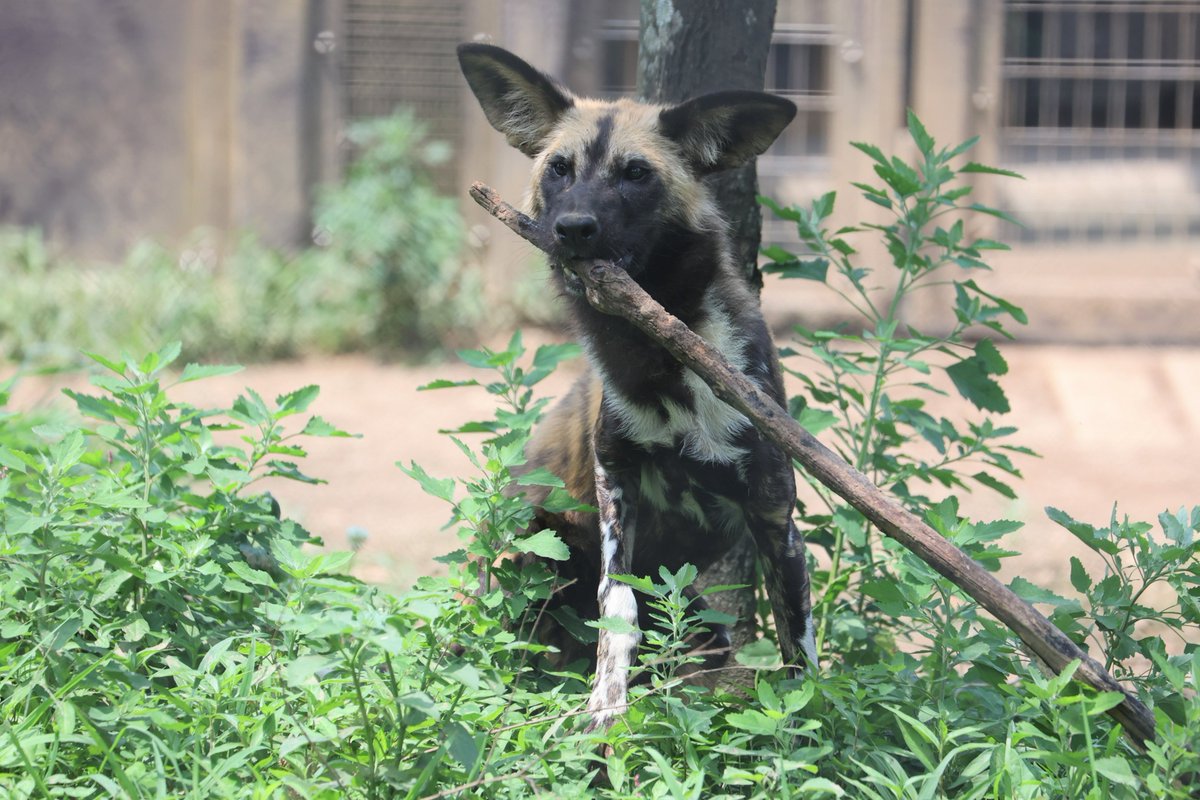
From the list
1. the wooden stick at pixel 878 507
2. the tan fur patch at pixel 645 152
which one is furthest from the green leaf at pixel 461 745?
the tan fur patch at pixel 645 152

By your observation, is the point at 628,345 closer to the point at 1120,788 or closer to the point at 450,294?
the point at 1120,788

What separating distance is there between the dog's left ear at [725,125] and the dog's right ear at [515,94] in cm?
38

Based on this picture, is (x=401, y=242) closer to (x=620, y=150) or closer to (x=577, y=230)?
(x=620, y=150)

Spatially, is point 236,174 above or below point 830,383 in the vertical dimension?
above

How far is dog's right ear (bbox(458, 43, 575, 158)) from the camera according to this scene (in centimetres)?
331

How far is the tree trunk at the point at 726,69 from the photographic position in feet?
11.4

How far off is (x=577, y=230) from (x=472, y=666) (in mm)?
1090

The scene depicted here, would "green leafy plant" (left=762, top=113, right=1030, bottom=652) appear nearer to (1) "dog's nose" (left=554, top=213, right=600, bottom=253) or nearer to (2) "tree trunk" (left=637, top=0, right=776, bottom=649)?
(2) "tree trunk" (left=637, top=0, right=776, bottom=649)

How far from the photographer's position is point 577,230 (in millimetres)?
2916

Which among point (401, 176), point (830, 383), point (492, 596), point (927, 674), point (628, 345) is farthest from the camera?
point (401, 176)

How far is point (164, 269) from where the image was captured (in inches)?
344

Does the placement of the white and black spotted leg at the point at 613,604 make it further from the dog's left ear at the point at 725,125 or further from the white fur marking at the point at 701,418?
the dog's left ear at the point at 725,125

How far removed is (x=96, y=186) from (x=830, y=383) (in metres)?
7.30

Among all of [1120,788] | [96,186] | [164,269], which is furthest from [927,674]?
[96,186]
